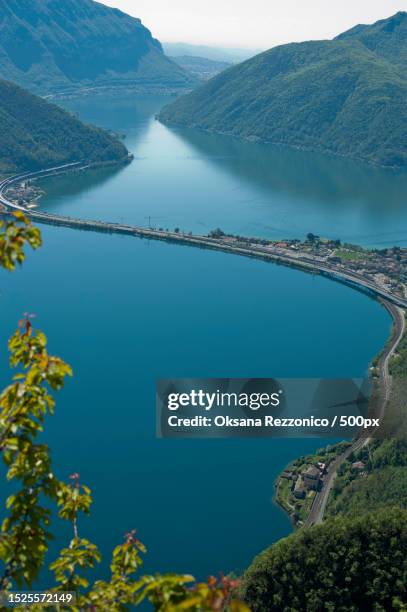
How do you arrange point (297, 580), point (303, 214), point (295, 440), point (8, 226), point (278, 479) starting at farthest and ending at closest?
point (303, 214) → point (295, 440) → point (278, 479) → point (297, 580) → point (8, 226)

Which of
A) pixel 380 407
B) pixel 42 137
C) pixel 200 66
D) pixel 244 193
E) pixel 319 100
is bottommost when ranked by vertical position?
pixel 380 407

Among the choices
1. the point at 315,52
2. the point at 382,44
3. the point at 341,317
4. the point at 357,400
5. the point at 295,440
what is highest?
the point at 382,44

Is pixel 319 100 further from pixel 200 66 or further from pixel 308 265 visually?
pixel 200 66

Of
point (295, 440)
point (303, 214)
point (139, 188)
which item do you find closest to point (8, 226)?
point (295, 440)

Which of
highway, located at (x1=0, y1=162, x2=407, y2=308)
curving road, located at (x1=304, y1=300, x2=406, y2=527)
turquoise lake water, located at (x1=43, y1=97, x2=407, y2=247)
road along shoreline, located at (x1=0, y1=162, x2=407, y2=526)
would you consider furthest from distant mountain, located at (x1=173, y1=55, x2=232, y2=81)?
curving road, located at (x1=304, y1=300, x2=406, y2=527)

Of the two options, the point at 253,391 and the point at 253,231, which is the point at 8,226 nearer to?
the point at 253,391

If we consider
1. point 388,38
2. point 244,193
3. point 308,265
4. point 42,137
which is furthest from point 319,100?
point 308,265

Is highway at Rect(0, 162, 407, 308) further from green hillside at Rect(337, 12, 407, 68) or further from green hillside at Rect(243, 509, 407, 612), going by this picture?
green hillside at Rect(337, 12, 407, 68)
